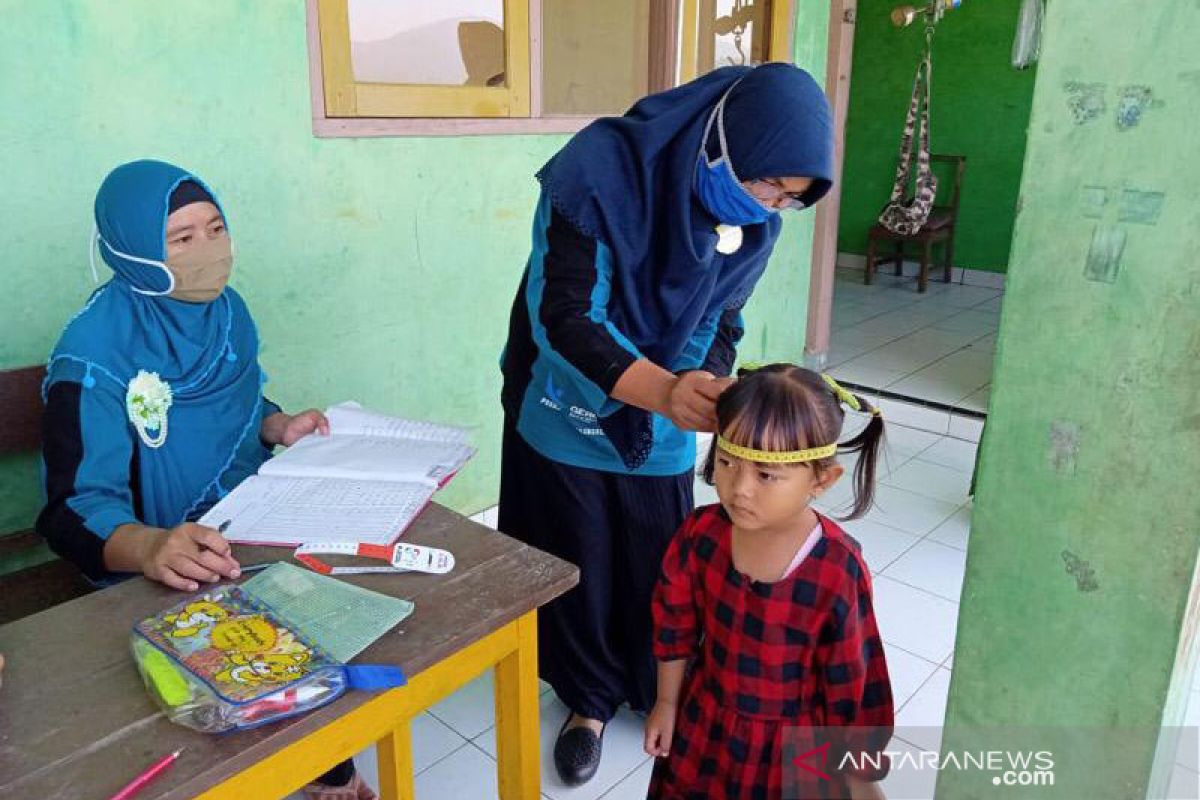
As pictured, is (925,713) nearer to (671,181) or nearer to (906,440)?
(671,181)

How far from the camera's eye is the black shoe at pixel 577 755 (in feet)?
6.18

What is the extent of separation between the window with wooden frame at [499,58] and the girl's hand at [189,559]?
1278 millimetres

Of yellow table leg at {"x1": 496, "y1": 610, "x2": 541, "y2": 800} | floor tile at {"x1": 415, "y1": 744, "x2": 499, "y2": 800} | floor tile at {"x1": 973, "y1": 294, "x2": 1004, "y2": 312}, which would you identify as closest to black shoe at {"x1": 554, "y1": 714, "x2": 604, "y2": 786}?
floor tile at {"x1": 415, "y1": 744, "x2": 499, "y2": 800}

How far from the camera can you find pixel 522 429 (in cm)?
183

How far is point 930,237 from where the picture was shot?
6.30 m

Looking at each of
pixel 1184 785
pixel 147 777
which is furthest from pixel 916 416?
pixel 147 777

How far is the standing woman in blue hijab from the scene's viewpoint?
4.55 feet

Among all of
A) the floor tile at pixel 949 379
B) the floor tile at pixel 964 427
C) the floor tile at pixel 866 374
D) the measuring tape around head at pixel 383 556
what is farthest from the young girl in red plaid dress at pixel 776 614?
the floor tile at pixel 866 374

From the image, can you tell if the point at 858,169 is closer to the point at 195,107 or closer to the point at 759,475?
the point at 195,107

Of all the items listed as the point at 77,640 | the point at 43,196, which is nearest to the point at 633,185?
the point at 77,640

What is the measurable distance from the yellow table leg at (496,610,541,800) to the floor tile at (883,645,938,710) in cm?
112

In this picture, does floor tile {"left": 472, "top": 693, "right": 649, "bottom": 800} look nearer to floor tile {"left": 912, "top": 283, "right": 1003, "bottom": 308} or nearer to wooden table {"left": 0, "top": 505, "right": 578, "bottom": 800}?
wooden table {"left": 0, "top": 505, "right": 578, "bottom": 800}

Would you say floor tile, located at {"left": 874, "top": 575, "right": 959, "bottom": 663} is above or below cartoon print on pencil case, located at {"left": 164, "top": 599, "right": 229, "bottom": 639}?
below

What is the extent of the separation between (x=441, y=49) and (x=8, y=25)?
1.06 m
